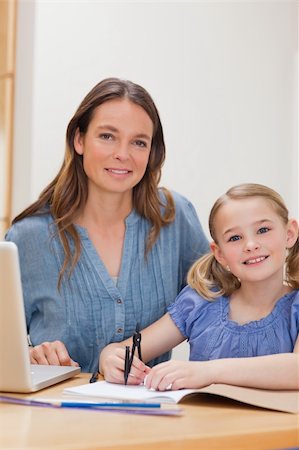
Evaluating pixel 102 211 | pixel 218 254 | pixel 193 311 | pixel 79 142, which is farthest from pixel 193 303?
pixel 79 142

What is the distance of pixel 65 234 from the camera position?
1.88m

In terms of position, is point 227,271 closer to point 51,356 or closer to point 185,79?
point 51,356

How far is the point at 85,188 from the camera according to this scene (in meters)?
1.96

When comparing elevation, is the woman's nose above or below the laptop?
above

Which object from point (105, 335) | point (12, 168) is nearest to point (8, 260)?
point (105, 335)

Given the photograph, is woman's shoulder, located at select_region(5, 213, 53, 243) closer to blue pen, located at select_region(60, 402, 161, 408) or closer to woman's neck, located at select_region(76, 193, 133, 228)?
woman's neck, located at select_region(76, 193, 133, 228)

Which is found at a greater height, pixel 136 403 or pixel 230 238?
pixel 230 238

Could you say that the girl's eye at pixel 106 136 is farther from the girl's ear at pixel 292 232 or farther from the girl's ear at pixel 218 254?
the girl's ear at pixel 292 232

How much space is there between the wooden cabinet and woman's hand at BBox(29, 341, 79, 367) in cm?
144

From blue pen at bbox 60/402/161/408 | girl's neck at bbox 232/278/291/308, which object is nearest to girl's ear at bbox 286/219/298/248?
girl's neck at bbox 232/278/291/308

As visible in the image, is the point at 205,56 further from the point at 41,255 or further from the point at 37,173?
the point at 41,255

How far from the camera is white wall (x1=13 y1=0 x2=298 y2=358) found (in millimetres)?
2922

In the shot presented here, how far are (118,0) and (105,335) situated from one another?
172 centimetres

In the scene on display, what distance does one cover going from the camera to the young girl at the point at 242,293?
150cm
